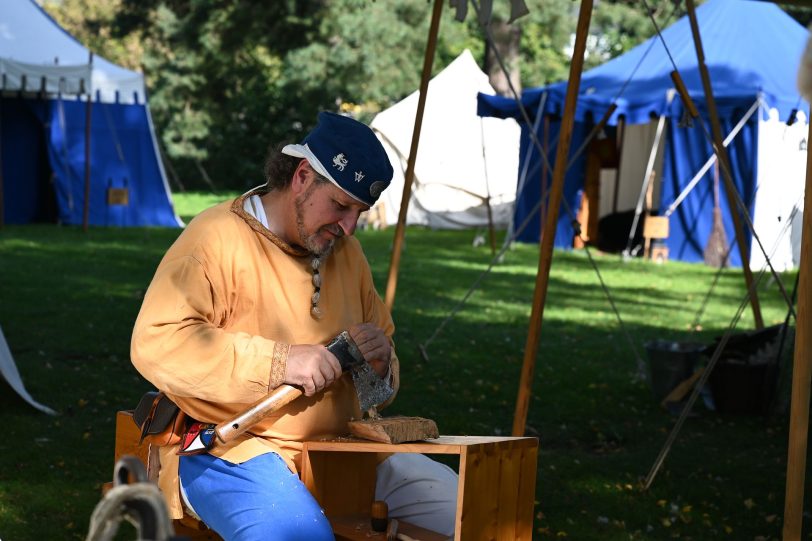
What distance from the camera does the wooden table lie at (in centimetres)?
253

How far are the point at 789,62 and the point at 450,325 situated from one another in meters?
7.41

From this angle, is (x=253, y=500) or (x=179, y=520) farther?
(x=179, y=520)

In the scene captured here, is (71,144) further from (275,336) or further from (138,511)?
(138,511)

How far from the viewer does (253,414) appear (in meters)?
2.60

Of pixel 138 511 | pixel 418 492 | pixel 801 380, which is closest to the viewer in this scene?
pixel 138 511

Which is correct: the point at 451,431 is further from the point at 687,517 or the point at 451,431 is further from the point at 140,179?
the point at 140,179

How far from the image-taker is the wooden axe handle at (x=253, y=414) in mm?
2594

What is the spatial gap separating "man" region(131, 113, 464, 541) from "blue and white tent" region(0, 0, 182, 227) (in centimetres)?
1465

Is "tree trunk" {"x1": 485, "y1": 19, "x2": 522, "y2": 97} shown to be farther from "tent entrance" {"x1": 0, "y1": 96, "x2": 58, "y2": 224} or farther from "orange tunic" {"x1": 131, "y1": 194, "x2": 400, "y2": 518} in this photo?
"orange tunic" {"x1": 131, "y1": 194, "x2": 400, "y2": 518}

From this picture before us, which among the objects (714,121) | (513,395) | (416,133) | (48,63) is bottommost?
(513,395)

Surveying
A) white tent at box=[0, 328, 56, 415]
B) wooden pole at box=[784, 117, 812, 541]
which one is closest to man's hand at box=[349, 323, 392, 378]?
wooden pole at box=[784, 117, 812, 541]

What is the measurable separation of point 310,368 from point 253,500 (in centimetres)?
32

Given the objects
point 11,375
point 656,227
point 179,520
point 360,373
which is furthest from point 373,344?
point 656,227

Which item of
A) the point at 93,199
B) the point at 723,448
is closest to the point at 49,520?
the point at 723,448
